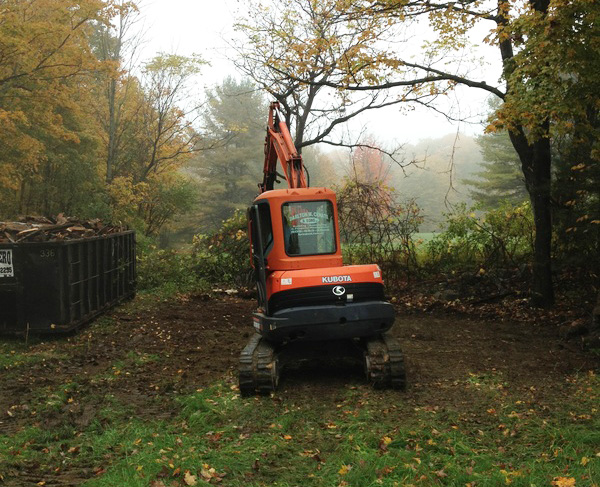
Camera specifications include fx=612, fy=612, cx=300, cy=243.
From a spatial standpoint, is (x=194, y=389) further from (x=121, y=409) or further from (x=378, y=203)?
(x=378, y=203)

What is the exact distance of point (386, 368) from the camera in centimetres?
722

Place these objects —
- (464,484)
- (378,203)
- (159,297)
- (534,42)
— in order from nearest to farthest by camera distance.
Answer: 1. (464,484)
2. (534,42)
3. (159,297)
4. (378,203)

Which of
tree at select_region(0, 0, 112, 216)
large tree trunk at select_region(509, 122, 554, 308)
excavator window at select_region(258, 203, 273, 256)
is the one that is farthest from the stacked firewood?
tree at select_region(0, 0, 112, 216)

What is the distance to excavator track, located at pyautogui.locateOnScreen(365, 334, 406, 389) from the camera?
715 cm

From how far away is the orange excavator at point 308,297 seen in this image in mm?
7219

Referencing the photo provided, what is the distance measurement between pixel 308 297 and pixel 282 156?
2.50 meters

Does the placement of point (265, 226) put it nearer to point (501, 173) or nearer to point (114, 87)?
point (114, 87)

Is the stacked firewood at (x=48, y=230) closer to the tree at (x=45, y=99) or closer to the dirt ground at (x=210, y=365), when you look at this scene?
the dirt ground at (x=210, y=365)

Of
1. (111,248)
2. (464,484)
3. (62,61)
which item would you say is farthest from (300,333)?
(62,61)

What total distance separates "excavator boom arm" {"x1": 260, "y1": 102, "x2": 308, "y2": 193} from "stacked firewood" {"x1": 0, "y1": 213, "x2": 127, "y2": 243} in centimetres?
385

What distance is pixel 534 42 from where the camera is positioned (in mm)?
8969

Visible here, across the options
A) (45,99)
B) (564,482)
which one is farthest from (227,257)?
(564,482)

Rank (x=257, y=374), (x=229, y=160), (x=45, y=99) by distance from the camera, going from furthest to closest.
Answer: (x=229, y=160) → (x=45, y=99) → (x=257, y=374)

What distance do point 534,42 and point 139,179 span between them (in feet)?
83.7
